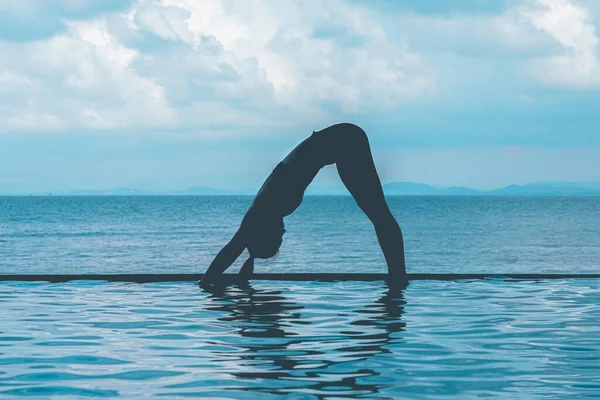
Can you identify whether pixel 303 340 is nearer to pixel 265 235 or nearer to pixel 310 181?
pixel 265 235

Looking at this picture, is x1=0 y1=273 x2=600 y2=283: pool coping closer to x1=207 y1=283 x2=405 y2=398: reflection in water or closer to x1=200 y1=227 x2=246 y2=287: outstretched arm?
x1=200 y1=227 x2=246 y2=287: outstretched arm

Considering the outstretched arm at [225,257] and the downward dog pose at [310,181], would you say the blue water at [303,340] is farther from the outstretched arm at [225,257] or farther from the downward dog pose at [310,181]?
the downward dog pose at [310,181]

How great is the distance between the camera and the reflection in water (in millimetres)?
6105

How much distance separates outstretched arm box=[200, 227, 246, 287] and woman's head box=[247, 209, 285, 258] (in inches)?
7.3

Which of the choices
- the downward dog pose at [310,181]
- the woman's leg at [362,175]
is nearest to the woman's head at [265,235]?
the downward dog pose at [310,181]

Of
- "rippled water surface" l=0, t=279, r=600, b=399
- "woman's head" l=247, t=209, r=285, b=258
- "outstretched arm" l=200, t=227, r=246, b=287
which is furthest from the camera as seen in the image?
"outstretched arm" l=200, t=227, r=246, b=287

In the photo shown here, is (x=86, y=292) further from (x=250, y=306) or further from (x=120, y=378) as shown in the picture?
(x=120, y=378)

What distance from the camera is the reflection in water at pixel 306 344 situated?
240 inches

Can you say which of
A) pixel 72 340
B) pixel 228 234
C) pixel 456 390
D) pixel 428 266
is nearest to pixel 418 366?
pixel 456 390

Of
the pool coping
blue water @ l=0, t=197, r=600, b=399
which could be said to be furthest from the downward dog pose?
the pool coping

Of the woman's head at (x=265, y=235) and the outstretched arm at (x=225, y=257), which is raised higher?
the woman's head at (x=265, y=235)

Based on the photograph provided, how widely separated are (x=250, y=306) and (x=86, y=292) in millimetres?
3246

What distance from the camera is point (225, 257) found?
12.6 metres

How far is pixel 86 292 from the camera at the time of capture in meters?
12.3
